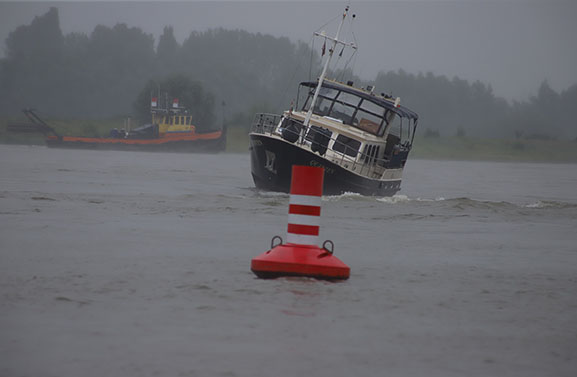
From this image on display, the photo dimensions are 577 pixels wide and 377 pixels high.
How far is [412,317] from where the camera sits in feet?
20.0

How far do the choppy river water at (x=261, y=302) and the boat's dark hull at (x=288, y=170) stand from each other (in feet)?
23.2

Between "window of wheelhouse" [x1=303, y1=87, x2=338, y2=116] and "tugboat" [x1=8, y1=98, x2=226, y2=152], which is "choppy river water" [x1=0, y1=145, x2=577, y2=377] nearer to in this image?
"window of wheelhouse" [x1=303, y1=87, x2=338, y2=116]

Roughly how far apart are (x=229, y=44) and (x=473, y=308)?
11261cm

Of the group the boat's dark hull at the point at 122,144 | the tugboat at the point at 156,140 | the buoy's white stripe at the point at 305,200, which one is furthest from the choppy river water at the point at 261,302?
the tugboat at the point at 156,140

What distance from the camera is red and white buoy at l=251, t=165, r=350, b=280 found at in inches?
296

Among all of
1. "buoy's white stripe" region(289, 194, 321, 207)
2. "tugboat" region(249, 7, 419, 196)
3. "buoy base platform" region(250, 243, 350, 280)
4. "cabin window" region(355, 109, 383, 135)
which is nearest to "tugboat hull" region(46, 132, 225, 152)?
"tugboat" region(249, 7, 419, 196)

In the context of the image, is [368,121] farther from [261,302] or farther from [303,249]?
[261,302]

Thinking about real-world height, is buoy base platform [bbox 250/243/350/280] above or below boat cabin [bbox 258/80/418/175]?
below

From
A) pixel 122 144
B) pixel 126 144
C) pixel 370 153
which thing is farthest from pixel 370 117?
pixel 122 144

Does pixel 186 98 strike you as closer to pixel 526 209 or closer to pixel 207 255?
pixel 526 209

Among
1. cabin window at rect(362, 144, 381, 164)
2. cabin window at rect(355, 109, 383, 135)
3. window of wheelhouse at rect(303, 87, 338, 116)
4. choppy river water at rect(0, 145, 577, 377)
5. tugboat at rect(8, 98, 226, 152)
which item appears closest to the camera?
choppy river water at rect(0, 145, 577, 377)

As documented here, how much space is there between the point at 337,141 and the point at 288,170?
167cm

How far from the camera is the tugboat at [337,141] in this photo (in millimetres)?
20500

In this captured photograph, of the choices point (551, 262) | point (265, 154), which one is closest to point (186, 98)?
point (265, 154)
